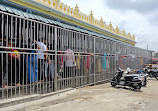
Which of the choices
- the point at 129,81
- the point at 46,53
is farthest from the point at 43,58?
the point at 129,81

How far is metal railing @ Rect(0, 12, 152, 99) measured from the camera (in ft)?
13.2

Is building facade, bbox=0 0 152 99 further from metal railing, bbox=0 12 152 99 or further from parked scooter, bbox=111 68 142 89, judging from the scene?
parked scooter, bbox=111 68 142 89

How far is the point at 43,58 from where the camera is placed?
15.7ft

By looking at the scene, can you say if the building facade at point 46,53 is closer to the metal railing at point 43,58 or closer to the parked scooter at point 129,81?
the metal railing at point 43,58

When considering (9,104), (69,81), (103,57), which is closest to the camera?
(9,104)

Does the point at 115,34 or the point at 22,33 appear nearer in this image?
the point at 22,33

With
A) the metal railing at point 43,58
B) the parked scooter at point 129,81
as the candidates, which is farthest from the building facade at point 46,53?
the parked scooter at point 129,81

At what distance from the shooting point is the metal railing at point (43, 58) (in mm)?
4012

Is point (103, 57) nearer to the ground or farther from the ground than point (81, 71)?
farther from the ground

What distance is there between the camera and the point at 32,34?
4.68 metres

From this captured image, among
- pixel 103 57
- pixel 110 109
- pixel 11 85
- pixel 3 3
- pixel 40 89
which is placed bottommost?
pixel 110 109

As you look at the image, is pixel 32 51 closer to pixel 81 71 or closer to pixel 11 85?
pixel 11 85

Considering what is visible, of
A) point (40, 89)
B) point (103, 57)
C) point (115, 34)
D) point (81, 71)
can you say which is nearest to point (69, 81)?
point (81, 71)

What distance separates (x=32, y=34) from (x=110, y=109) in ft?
11.5
